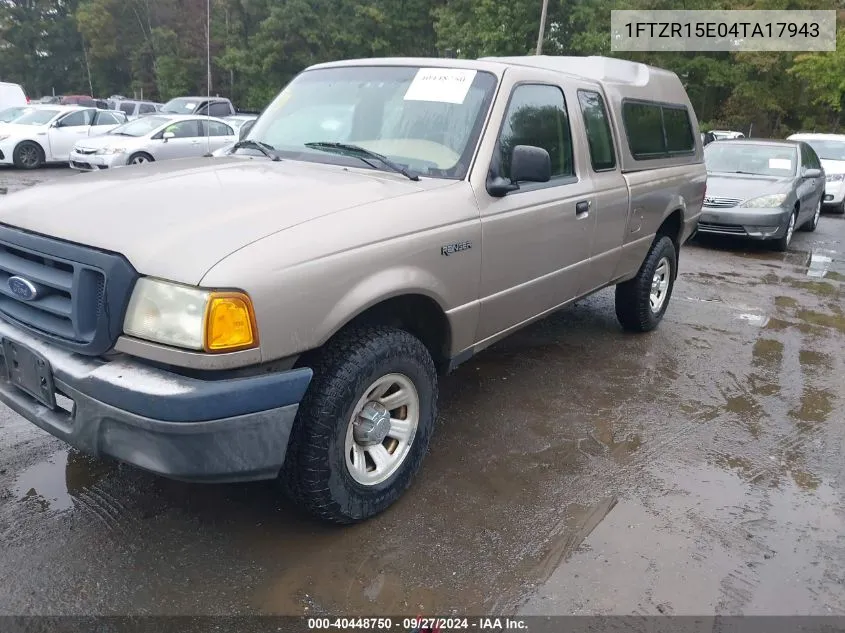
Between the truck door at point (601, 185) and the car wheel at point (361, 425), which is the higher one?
the truck door at point (601, 185)

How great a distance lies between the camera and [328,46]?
3994 cm

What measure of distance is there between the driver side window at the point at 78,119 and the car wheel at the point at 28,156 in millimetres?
887

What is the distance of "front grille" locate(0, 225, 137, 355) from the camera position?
7.45 ft

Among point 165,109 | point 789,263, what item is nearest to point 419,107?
point 789,263

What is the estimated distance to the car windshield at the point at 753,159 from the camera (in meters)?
10.3

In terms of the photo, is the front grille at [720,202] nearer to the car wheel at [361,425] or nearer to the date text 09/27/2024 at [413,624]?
the car wheel at [361,425]

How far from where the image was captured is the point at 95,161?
45.3 ft

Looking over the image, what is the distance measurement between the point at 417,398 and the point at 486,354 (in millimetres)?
2098

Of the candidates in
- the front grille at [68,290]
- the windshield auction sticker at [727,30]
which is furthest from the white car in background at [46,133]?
the windshield auction sticker at [727,30]

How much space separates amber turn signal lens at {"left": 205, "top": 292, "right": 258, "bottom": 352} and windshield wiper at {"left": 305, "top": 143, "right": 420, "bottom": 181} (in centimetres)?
123

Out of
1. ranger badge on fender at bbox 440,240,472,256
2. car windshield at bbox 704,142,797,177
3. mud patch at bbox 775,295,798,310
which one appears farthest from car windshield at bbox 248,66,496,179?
car windshield at bbox 704,142,797,177

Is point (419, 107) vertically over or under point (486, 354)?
over

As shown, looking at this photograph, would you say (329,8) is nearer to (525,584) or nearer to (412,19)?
(412,19)

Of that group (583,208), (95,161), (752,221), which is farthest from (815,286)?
(95,161)
